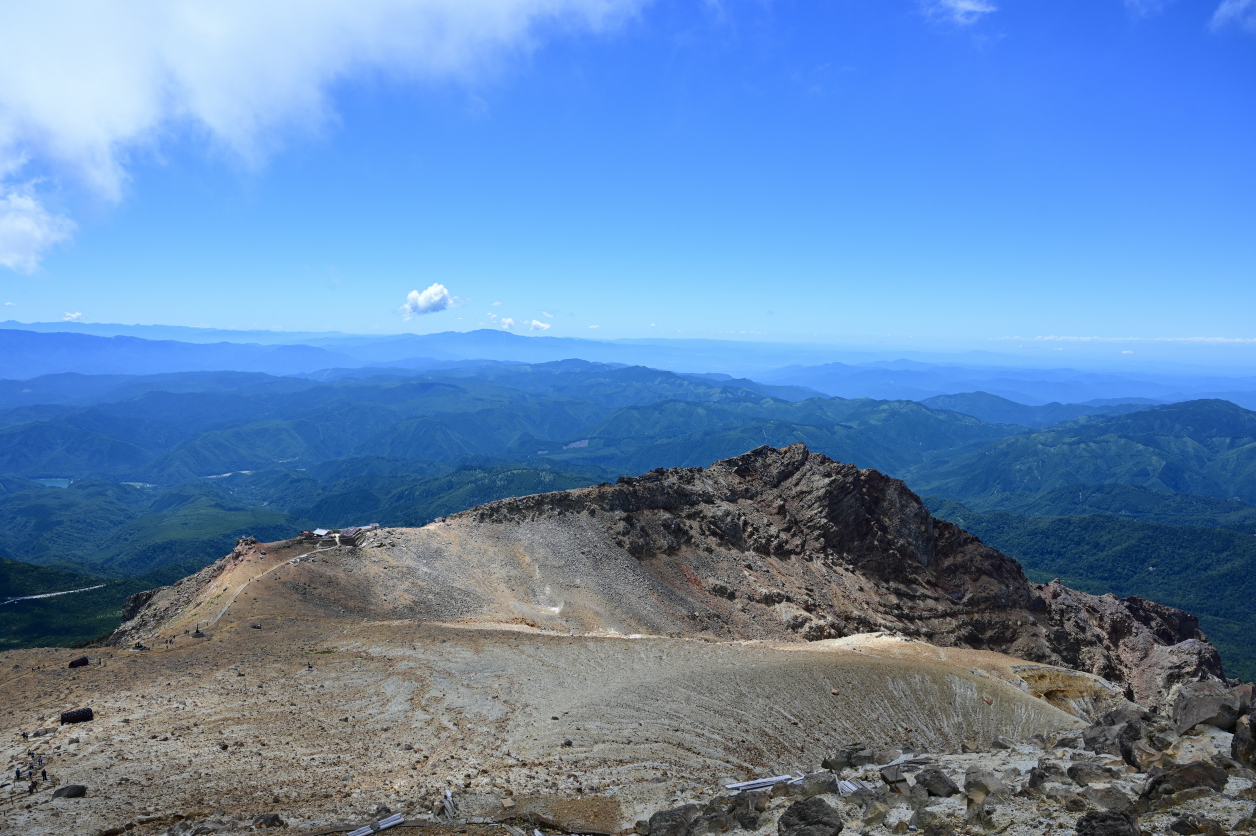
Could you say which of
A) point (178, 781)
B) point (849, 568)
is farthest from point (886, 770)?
point (849, 568)

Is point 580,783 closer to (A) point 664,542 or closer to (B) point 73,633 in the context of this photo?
(A) point 664,542

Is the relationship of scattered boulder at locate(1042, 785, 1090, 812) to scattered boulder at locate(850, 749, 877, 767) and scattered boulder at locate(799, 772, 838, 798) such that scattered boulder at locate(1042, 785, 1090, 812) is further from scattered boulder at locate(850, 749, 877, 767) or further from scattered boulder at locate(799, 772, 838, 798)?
scattered boulder at locate(850, 749, 877, 767)

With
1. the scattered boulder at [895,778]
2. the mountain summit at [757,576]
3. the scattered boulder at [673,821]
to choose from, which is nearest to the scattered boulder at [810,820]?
the scattered boulder at [673,821]

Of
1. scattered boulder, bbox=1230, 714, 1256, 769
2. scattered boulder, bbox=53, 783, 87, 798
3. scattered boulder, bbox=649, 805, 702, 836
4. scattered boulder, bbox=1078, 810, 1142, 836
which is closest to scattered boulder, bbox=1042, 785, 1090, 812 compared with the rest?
scattered boulder, bbox=1078, 810, 1142, 836

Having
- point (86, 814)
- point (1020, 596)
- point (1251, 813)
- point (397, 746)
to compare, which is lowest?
point (1020, 596)

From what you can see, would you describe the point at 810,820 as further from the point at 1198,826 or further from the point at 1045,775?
the point at 1198,826

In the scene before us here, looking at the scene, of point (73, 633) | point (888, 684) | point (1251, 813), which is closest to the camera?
point (1251, 813)
